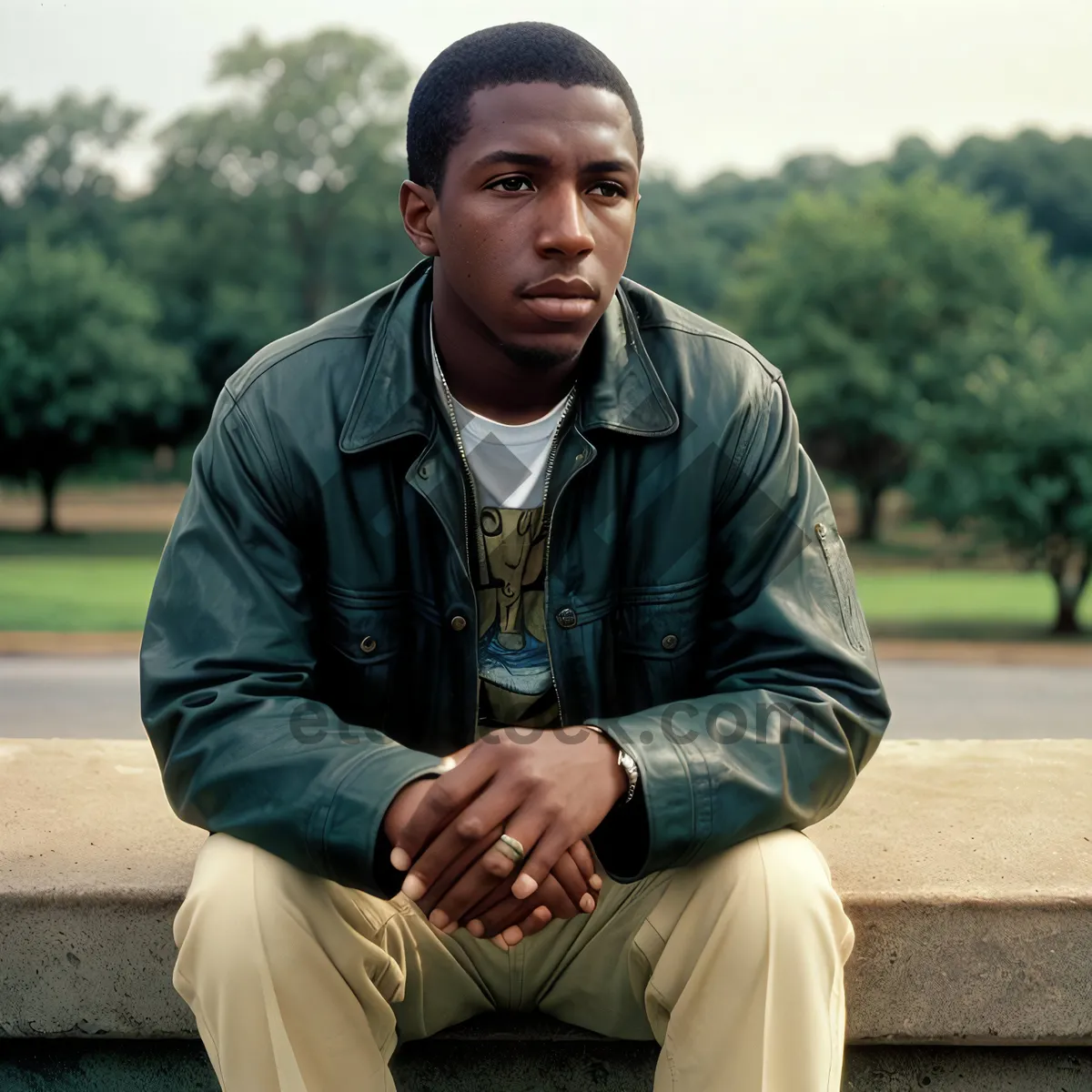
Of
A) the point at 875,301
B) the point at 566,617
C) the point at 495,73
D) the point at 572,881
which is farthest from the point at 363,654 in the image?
the point at 875,301

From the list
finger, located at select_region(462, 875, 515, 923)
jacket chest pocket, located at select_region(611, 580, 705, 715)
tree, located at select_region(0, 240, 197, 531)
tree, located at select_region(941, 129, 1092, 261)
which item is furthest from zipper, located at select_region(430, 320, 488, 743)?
tree, located at select_region(941, 129, 1092, 261)

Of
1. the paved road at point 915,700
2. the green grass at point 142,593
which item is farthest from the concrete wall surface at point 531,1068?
the green grass at point 142,593

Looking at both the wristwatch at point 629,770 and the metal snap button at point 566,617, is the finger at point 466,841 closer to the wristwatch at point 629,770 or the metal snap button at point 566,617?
the wristwatch at point 629,770

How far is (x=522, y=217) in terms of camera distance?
7.42ft

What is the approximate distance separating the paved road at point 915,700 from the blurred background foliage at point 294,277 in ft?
49.7

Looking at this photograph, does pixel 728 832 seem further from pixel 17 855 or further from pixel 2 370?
pixel 2 370

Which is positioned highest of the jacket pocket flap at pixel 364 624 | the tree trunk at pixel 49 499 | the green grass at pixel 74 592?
the jacket pocket flap at pixel 364 624

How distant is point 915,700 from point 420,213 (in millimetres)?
14559

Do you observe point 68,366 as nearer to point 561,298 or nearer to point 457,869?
point 561,298

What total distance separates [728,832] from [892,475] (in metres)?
39.4

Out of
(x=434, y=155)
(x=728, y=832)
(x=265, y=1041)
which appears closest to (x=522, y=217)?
(x=434, y=155)

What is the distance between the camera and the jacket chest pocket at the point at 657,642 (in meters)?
2.37

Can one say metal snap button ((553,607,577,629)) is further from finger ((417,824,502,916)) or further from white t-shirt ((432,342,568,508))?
finger ((417,824,502,916))

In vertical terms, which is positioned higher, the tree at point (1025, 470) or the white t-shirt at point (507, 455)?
the white t-shirt at point (507, 455)
